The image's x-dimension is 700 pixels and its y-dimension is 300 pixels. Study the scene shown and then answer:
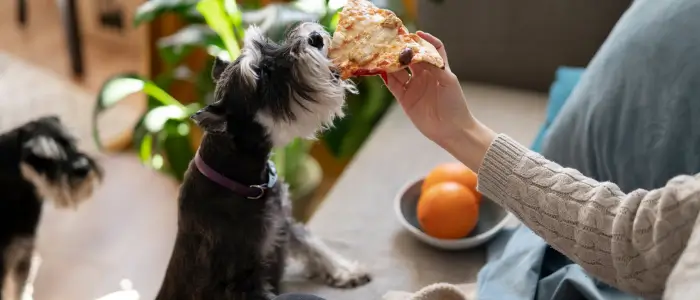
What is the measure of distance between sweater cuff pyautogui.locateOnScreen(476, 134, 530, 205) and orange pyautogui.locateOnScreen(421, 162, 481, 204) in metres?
0.32

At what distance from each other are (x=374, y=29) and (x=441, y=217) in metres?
0.43

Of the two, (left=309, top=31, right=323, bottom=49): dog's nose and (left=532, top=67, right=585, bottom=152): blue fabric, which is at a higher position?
(left=309, top=31, right=323, bottom=49): dog's nose

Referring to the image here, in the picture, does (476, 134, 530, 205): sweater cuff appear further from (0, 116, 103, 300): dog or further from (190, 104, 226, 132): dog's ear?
(0, 116, 103, 300): dog

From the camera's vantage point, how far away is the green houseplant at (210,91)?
189cm

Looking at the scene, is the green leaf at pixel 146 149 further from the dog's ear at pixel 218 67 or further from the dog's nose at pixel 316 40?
the dog's nose at pixel 316 40

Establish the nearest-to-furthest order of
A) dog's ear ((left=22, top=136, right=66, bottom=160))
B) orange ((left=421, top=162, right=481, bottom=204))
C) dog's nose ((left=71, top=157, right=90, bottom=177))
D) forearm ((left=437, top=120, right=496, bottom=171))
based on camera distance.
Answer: forearm ((left=437, top=120, right=496, bottom=171)), orange ((left=421, top=162, right=481, bottom=204)), dog's ear ((left=22, top=136, right=66, bottom=160)), dog's nose ((left=71, top=157, right=90, bottom=177))

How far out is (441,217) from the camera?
151cm

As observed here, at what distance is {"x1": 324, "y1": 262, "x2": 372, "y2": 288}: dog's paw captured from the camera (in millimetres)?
1472

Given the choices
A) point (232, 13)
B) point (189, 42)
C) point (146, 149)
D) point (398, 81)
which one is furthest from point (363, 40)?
point (146, 149)

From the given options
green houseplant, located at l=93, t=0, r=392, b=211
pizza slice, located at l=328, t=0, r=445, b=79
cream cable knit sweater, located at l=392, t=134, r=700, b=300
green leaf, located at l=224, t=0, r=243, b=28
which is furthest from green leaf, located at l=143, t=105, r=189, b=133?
cream cable knit sweater, located at l=392, t=134, r=700, b=300

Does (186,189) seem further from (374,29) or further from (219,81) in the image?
(374,29)

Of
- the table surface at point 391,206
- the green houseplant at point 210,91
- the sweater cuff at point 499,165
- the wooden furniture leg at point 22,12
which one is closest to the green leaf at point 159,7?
the green houseplant at point 210,91

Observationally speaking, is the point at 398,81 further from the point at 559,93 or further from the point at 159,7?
the point at 159,7

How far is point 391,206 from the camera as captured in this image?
1.71 meters
